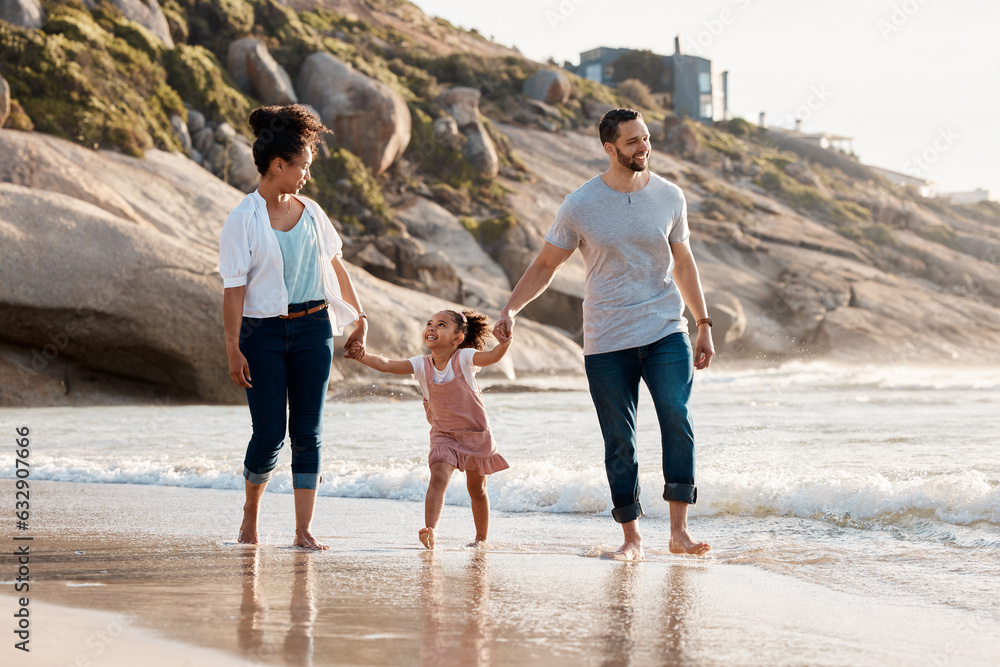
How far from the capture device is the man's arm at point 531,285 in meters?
4.15

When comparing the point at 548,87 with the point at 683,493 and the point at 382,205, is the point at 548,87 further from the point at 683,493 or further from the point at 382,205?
the point at 683,493

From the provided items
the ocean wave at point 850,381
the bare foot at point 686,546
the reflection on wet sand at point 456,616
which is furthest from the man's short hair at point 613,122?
the ocean wave at point 850,381

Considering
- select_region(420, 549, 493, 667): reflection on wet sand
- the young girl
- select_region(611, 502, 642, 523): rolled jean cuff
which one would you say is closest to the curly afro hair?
the young girl

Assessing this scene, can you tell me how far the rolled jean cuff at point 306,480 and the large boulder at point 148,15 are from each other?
23976mm

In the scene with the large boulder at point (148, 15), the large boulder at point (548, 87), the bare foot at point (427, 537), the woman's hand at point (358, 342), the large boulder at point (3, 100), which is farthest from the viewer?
the large boulder at point (548, 87)

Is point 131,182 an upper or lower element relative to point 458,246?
lower

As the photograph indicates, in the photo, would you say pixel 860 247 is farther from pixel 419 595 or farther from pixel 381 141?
pixel 419 595

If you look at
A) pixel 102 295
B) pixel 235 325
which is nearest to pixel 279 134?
pixel 235 325

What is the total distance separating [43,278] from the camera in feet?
40.5

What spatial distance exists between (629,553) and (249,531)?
64.0 inches

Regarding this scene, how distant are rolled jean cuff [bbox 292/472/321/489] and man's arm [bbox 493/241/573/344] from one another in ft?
3.23

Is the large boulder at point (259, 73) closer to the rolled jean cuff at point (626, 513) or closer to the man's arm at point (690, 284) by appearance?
the man's arm at point (690, 284)

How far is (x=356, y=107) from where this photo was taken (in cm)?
2791

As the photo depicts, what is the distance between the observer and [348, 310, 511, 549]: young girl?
450 cm
